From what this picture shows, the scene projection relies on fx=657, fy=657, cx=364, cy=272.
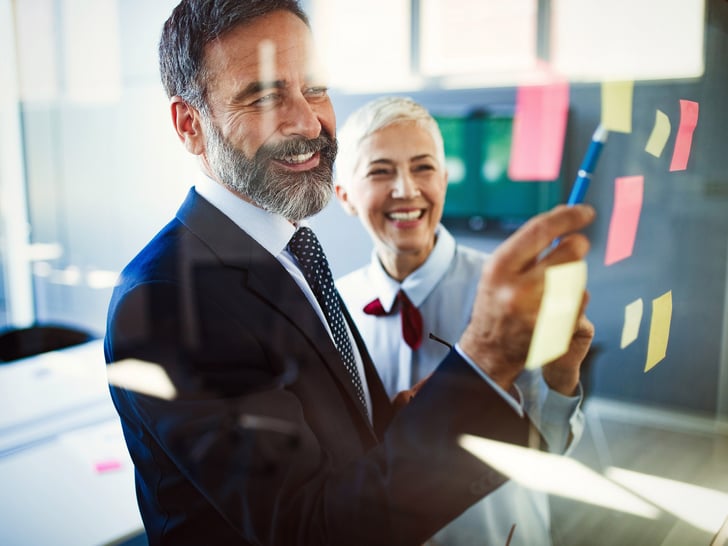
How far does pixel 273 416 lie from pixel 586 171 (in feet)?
1.70

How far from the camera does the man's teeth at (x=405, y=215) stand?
935 millimetres

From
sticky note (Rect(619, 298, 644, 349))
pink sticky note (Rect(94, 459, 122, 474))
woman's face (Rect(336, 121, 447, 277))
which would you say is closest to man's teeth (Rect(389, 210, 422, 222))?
woman's face (Rect(336, 121, 447, 277))

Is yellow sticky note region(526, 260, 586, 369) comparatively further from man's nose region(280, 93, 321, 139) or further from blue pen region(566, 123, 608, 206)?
man's nose region(280, 93, 321, 139)

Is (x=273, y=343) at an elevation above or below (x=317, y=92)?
below

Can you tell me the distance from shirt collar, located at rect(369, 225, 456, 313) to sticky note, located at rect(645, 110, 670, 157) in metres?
0.45

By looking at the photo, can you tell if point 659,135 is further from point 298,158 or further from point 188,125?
point 188,125

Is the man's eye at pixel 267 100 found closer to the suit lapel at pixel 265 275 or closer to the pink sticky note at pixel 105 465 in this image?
the suit lapel at pixel 265 275

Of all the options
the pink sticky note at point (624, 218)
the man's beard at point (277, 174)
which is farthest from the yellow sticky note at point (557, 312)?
the man's beard at point (277, 174)

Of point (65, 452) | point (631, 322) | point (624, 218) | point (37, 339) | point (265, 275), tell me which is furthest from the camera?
point (65, 452)

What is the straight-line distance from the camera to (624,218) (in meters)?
1.04

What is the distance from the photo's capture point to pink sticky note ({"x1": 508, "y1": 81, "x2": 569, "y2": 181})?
87 cm

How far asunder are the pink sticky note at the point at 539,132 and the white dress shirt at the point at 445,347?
136 millimetres

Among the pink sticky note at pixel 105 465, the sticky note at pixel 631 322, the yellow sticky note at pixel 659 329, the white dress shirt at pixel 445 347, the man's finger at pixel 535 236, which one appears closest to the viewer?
the man's finger at pixel 535 236

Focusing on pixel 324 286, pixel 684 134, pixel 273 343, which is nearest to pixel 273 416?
pixel 273 343
